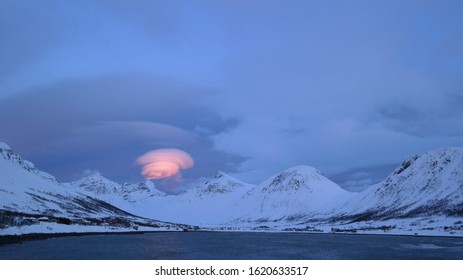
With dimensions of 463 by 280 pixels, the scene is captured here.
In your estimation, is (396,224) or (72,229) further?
(396,224)
